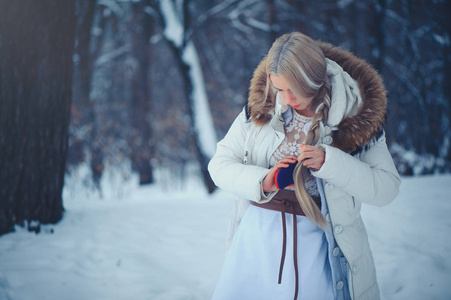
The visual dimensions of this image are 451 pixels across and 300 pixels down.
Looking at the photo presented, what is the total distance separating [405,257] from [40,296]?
304 cm

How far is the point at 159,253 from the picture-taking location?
10.3 feet

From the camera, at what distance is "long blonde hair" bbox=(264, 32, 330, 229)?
1492 mm

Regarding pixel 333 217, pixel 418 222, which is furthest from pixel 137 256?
pixel 418 222

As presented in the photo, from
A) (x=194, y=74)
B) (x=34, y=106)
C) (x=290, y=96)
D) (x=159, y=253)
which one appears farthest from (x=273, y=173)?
(x=194, y=74)

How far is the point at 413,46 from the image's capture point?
6711 millimetres

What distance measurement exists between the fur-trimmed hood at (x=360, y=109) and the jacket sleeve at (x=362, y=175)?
4.4 inches

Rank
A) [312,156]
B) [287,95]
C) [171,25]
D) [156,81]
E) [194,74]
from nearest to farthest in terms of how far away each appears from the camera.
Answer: [312,156], [287,95], [171,25], [194,74], [156,81]

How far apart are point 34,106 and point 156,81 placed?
31.2 feet

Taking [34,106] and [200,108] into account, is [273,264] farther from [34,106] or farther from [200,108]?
[200,108]

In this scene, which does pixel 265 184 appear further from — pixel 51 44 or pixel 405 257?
pixel 51 44

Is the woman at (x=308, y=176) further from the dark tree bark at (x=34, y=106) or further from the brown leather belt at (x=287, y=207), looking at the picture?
the dark tree bark at (x=34, y=106)

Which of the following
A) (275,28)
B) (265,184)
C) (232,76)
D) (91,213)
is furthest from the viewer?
(232,76)

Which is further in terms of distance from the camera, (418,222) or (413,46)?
(413,46)

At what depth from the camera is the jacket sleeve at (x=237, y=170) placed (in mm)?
1531
